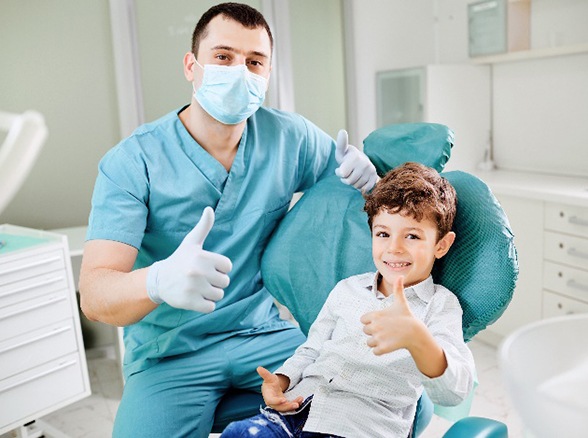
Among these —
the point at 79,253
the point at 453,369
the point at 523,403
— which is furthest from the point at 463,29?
the point at 523,403

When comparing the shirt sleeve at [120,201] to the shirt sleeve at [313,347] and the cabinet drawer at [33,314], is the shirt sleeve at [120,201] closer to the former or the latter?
the shirt sleeve at [313,347]

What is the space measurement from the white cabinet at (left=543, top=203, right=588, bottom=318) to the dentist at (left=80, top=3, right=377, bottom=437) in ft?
4.38

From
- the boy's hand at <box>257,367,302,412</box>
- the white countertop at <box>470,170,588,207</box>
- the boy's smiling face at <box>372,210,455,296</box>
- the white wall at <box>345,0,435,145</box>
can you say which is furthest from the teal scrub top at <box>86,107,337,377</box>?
the white wall at <box>345,0,435,145</box>

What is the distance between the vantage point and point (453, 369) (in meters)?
1.01

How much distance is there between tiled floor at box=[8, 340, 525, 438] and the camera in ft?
7.84

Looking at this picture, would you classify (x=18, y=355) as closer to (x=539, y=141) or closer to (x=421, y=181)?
(x=421, y=181)

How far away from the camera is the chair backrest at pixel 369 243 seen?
1236 mm

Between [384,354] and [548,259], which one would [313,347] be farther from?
[548,259]

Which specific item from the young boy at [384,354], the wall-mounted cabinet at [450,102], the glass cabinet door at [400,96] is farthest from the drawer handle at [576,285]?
the young boy at [384,354]

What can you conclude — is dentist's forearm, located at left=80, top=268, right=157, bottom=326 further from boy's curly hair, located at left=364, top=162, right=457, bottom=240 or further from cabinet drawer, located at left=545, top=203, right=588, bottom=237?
cabinet drawer, located at left=545, top=203, right=588, bottom=237

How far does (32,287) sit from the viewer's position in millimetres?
2289

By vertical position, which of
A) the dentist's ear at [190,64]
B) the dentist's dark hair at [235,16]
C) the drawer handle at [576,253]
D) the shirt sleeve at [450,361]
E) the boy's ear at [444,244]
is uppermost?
the dentist's dark hair at [235,16]

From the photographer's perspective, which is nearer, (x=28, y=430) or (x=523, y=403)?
(x=523, y=403)

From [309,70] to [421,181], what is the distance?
2548 millimetres
